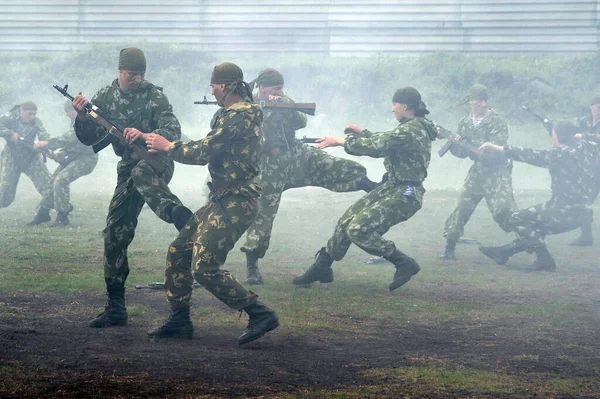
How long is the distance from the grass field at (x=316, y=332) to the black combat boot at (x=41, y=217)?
89 cm

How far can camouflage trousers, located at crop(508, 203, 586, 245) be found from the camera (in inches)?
470

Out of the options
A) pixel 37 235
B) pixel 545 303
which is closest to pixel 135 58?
pixel 545 303

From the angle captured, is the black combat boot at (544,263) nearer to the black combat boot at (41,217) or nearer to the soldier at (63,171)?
the soldier at (63,171)

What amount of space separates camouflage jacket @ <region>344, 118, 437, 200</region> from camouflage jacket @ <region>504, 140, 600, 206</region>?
3820mm

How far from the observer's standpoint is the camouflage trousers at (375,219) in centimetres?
904

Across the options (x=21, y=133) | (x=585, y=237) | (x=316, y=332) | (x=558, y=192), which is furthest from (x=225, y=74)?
(x=21, y=133)

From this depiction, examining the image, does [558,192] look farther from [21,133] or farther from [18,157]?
[21,133]

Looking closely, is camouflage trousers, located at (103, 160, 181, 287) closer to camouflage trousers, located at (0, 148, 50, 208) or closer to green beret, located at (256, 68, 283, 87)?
green beret, located at (256, 68, 283, 87)

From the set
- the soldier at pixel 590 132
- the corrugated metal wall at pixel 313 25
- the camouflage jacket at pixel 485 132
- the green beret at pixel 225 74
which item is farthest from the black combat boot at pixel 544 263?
the corrugated metal wall at pixel 313 25

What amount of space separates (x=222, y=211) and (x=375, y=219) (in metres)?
2.85

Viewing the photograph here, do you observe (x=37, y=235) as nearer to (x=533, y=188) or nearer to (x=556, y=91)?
(x=533, y=188)

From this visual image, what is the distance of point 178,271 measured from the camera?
6.84m

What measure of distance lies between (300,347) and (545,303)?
3633 mm

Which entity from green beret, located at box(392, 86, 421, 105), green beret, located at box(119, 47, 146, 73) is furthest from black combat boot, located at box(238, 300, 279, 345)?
green beret, located at box(392, 86, 421, 105)
